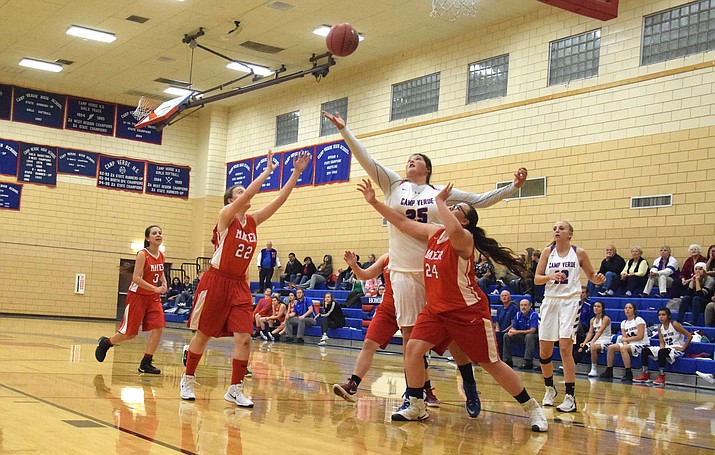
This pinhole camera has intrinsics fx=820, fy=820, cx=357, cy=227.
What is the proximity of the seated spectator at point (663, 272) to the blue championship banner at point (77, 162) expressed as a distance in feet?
56.9

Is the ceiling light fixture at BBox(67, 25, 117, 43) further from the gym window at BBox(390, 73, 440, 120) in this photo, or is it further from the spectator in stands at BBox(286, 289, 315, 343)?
the spectator in stands at BBox(286, 289, 315, 343)

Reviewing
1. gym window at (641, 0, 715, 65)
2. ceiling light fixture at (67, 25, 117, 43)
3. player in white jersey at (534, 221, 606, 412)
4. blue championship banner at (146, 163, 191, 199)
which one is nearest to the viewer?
player in white jersey at (534, 221, 606, 412)

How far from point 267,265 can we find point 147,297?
43.2 ft

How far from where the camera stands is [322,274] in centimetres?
2088

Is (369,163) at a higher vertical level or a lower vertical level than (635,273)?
higher

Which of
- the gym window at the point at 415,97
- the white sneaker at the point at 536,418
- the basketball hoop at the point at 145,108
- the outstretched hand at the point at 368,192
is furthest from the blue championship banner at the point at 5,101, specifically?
the white sneaker at the point at 536,418

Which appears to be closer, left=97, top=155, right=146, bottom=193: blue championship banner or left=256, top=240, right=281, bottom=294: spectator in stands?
left=256, top=240, right=281, bottom=294: spectator in stands

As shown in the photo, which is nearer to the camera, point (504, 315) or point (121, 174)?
point (504, 315)

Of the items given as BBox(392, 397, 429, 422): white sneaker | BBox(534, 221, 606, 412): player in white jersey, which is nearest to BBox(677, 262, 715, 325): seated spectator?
BBox(534, 221, 606, 412): player in white jersey

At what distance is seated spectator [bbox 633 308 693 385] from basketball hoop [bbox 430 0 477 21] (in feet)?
22.6

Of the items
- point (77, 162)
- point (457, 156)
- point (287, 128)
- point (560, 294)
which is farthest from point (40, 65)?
point (560, 294)

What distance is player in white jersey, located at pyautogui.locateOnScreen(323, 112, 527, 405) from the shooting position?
6336mm

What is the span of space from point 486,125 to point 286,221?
7.68 meters

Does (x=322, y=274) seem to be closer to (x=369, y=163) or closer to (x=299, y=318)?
(x=299, y=318)
